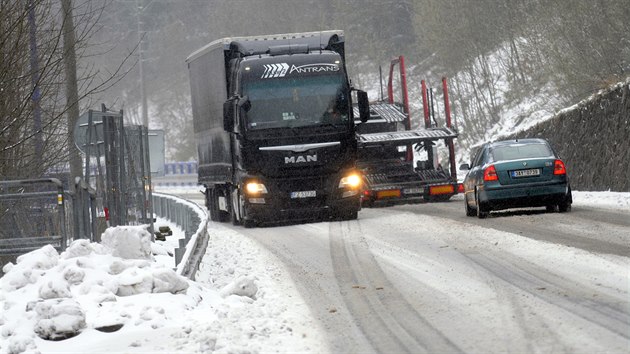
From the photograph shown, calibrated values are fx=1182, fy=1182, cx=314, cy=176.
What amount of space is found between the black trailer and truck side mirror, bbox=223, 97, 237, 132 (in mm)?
7083

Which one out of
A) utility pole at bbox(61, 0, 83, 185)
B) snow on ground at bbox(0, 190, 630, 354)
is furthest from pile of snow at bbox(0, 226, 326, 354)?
utility pole at bbox(61, 0, 83, 185)

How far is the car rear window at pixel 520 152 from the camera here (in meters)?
21.6

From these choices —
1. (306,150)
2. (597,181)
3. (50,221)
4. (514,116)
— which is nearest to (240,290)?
(50,221)

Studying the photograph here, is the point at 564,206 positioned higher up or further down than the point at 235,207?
further down

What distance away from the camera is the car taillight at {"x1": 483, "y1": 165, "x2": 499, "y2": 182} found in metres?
21.2

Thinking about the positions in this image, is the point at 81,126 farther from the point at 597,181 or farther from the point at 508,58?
the point at 508,58

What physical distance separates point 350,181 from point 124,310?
1482 centimetres

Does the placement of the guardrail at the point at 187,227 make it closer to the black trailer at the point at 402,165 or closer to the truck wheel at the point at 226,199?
the truck wheel at the point at 226,199

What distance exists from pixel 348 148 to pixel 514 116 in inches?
1139

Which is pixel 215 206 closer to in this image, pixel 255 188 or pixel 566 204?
pixel 255 188

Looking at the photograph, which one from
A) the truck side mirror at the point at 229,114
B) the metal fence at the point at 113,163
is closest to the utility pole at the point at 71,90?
the metal fence at the point at 113,163

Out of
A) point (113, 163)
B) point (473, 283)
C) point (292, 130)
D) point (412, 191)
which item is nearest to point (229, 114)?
point (292, 130)

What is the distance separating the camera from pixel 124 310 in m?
10.1

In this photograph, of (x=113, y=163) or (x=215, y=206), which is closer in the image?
(x=113, y=163)
